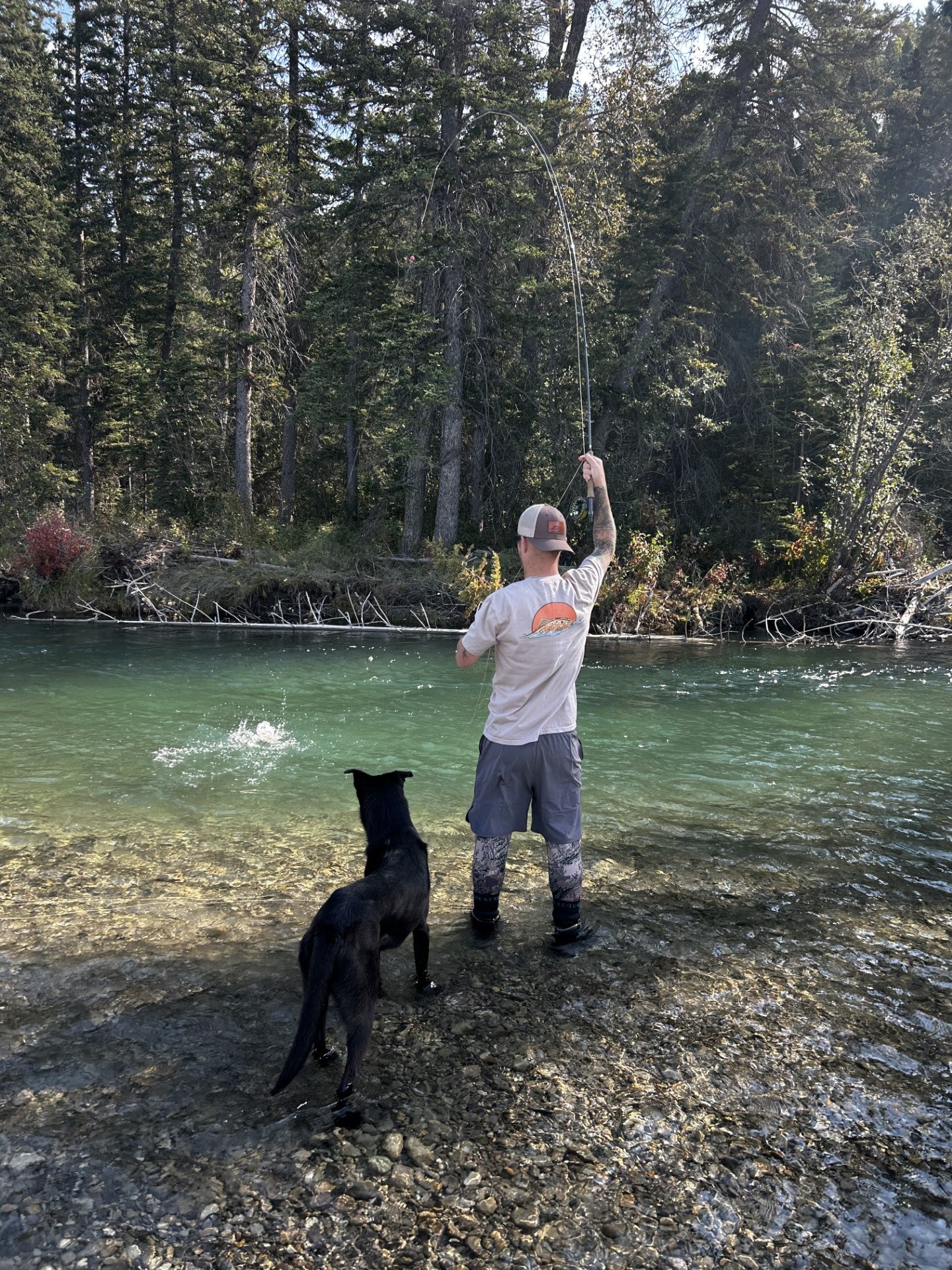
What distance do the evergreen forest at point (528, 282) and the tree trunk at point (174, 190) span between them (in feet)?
0.84

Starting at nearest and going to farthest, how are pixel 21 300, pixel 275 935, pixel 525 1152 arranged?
pixel 525 1152 < pixel 275 935 < pixel 21 300

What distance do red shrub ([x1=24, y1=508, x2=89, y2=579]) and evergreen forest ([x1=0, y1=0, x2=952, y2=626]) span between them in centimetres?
85

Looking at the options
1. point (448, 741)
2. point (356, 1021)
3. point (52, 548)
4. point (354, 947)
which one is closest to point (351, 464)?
point (52, 548)

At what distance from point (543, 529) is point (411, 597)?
15793 millimetres

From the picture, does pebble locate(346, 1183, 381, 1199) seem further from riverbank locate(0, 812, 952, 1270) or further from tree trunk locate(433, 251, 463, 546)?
tree trunk locate(433, 251, 463, 546)

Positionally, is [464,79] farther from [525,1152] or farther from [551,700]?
[525,1152]

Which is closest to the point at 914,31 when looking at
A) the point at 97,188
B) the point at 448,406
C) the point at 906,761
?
the point at 448,406

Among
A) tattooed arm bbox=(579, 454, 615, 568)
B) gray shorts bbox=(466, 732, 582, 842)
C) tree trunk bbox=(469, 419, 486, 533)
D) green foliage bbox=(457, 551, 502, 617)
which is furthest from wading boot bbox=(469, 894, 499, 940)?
tree trunk bbox=(469, 419, 486, 533)

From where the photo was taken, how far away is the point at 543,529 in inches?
158

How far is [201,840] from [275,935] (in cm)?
182

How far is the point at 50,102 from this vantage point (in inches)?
1099

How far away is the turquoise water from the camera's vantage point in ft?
21.5

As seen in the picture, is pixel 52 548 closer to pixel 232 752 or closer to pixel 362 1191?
pixel 232 752

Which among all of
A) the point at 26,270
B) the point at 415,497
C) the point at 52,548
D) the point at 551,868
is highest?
the point at 26,270
